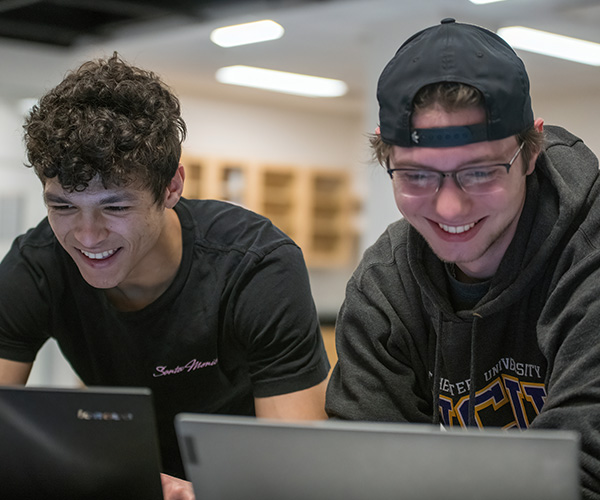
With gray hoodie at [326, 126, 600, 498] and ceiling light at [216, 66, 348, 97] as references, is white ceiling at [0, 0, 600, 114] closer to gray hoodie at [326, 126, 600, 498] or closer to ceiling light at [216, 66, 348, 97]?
ceiling light at [216, 66, 348, 97]

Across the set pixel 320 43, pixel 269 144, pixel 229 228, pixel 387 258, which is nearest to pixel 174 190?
pixel 229 228

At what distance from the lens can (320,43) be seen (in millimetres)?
5566

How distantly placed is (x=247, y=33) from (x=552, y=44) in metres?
2.06

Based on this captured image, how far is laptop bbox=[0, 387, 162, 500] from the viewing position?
102 centimetres

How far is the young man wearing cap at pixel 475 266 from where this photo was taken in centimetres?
119

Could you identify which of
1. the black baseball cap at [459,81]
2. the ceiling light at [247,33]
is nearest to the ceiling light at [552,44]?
the ceiling light at [247,33]

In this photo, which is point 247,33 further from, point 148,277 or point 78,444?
point 78,444

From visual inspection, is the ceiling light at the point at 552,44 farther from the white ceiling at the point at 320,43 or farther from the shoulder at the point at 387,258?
the shoulder at the point at 387,258

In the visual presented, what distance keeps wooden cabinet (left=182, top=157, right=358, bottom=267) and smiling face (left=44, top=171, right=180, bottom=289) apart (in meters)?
5.82

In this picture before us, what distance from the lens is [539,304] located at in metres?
1.32

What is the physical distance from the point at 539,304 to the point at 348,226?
702 cm

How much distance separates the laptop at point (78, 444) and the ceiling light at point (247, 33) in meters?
4.40

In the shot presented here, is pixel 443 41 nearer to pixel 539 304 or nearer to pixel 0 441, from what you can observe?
pixel 539 304

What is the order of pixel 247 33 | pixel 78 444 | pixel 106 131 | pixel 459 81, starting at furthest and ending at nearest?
pixel 247 33
pixel 106 131
pixel 459 81
pixel 78 444
